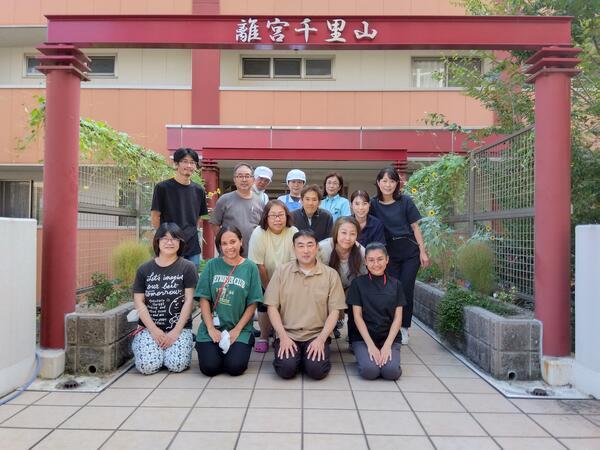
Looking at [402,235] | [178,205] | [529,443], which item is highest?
[178,205]

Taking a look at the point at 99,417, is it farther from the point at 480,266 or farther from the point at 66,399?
the point at 480,266

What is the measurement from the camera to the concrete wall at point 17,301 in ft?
11.8

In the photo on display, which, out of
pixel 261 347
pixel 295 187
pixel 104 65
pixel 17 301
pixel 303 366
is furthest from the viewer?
pixel 104 65

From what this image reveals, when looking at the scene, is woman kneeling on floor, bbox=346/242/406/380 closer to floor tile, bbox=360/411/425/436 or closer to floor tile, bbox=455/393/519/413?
floor tile, bbox=455/393/519/413

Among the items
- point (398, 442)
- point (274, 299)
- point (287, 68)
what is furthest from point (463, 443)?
point (287, 68)

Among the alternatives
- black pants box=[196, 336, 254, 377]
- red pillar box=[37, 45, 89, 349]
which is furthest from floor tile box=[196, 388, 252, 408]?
red pillar box=[37, 45, 89, 349]

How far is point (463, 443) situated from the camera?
295 cm

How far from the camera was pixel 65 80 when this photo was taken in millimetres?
4285

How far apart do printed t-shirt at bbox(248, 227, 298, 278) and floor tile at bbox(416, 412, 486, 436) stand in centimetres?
193

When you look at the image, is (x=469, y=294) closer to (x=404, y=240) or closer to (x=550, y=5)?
(x=404, y=240)

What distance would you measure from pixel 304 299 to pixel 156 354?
133 cm

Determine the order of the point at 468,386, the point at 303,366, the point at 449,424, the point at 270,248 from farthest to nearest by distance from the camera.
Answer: the point at 270,248 → the point at 303,366 → the point at 468,386 → the point at 449,424

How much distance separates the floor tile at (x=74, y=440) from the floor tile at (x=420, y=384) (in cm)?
220

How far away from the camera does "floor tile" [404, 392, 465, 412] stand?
350 centimetres
